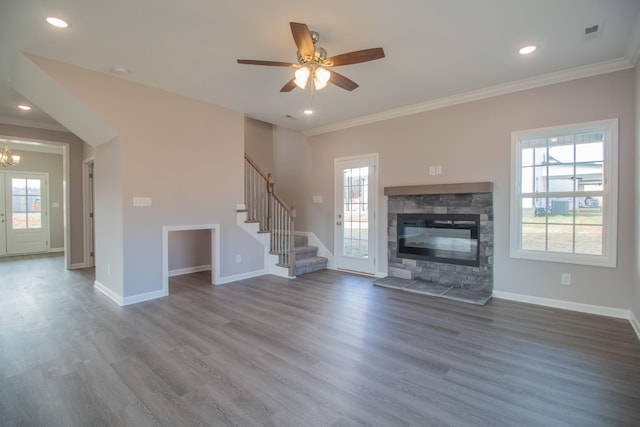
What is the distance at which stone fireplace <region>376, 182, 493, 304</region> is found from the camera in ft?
14.3

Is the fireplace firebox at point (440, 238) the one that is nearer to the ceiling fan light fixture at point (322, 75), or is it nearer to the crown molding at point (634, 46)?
the crown molding at point (634, 46)

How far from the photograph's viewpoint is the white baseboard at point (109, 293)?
406 centimetres

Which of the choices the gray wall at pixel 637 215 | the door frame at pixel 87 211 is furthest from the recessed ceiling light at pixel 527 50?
the door frame at pixel 87 211

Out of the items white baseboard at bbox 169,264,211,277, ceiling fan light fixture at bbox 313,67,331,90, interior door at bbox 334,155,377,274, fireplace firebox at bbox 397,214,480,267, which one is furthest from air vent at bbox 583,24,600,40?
white baseboard at bbox 169,264,211,277

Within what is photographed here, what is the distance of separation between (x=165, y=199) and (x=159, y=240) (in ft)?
1.92

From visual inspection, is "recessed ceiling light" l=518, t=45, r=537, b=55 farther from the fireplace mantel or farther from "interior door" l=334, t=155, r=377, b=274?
"interior door" l=334, t=155, r=377, b=274

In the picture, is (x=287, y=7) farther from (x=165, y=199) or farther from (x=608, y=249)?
(x=608, y=249)

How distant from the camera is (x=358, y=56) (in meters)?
2.69

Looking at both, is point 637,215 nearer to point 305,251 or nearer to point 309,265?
point 309,265

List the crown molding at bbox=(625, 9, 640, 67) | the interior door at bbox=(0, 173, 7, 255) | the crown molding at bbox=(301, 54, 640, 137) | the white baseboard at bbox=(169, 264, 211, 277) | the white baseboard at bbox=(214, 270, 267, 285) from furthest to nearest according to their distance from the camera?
1. the interior door at bbox=(0, 173, 7, 255)
2. the white baseboard at bbox=(169, 264, 211, 277)
3. the white baseboard at bbox=(214, 270, 267, 285)
4. the crown molding at bbox=(301, 54, 640, 137)
5. the crown molding at bbox=(625, 9, 640, 67)

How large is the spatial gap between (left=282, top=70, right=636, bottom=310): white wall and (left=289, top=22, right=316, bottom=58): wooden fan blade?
9.40ft

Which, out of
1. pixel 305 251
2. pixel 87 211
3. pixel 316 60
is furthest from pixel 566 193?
pixel 87 211

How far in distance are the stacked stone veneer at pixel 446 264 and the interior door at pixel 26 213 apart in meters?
9.19

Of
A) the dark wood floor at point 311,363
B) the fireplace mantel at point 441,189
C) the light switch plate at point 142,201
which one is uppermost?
the fireplace mantel at point 441,189
